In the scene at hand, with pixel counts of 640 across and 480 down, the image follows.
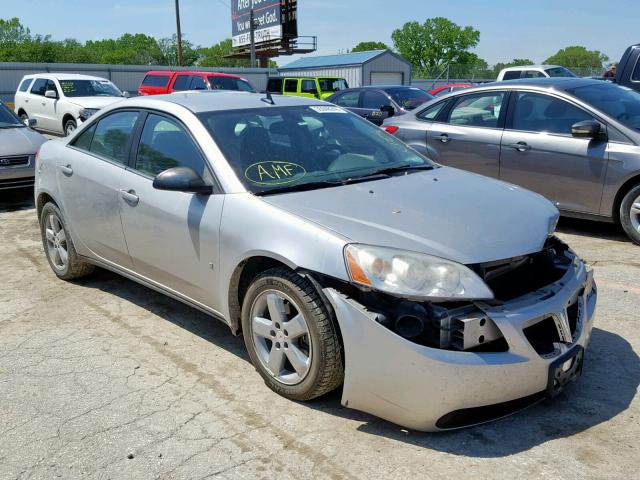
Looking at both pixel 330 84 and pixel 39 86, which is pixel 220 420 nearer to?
pixel 39 86

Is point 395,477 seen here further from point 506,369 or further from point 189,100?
point 189,100

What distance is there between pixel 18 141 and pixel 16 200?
3.17 feet

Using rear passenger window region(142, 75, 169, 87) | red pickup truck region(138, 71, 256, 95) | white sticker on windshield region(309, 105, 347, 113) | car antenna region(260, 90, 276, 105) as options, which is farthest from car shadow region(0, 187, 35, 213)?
rear passenger window region(142, 75, 169, 87)

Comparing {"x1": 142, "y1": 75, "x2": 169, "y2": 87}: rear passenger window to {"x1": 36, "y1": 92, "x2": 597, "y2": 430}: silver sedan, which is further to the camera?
{"x1": 142, "y1": 75, "x2": 169, "y2": 87}: rear passenger window

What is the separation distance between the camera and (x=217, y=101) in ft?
14.1

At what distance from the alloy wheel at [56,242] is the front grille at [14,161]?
3888 millimetres

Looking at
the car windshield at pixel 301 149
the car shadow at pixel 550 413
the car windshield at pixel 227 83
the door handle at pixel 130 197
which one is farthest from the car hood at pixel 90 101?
the car shadow at pixel 550 413

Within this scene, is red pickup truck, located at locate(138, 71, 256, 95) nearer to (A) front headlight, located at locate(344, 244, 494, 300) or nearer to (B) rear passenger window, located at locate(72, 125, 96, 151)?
(B) rear passenger window, located at locate(72, 125, 96, 151)

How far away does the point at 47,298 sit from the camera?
16.6 feet

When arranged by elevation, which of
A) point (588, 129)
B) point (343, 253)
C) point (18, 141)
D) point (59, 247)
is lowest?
point (59, 247)

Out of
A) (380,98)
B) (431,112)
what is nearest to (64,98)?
(380,98)

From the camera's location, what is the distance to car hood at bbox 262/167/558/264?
2.94m

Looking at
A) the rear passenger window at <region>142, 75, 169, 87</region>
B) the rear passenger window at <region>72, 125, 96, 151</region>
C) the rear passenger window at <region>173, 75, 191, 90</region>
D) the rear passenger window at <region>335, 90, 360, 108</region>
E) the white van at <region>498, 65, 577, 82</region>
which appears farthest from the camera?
the rear passenger window at <region>142, 75, 169, 87</region>

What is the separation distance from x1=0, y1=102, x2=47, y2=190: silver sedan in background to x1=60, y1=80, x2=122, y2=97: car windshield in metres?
6.97
